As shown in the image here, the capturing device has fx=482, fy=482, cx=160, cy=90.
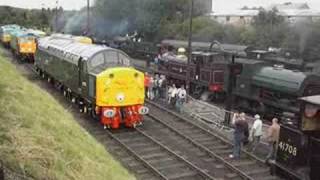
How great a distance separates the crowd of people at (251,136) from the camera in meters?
14.1

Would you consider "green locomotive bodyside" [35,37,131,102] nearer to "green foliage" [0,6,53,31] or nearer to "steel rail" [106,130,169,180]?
"steel rail" [106,130,169,180]

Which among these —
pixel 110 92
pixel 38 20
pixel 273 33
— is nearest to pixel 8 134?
Result: pixel 110 92

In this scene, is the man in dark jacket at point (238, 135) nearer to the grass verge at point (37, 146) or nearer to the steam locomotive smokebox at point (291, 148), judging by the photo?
the steam locomotive smokebox at point (291, 148)

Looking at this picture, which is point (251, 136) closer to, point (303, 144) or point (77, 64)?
point (303, 144)

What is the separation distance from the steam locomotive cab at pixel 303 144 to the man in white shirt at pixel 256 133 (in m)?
3.91

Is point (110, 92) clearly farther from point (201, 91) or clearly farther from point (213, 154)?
point (201, 91)

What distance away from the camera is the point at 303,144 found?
33.6 ft

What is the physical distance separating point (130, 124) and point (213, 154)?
4.42 metres

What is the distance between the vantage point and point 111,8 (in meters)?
58.1

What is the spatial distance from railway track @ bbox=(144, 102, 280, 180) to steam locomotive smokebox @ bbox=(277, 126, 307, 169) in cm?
209

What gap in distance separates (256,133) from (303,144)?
522cm

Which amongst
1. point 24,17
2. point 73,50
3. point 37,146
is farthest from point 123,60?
point 24,17

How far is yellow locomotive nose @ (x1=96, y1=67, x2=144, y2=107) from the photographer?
57.8ft

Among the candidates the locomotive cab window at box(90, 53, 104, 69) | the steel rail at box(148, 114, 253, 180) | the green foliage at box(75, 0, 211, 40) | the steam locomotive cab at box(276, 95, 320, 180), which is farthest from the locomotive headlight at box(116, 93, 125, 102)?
the green foliage at box(75, 0, 211, 40)
